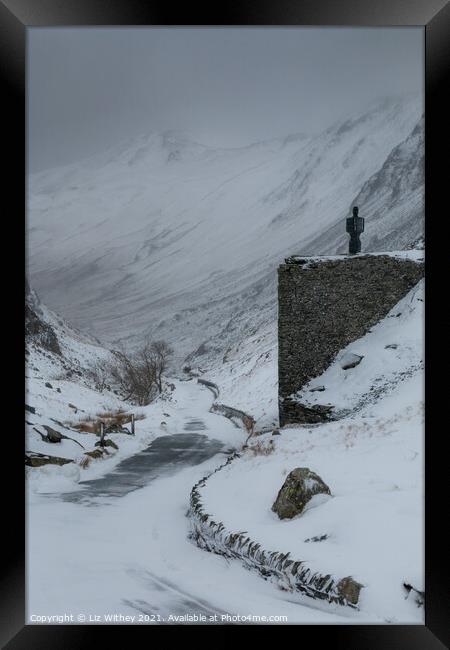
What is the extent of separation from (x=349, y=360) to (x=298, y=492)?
30.1 ft

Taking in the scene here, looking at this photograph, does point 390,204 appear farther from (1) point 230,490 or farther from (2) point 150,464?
(1) point 230,490

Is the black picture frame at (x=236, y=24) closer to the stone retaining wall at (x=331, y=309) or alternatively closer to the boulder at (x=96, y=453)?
the boulder at (x=96, y=453)

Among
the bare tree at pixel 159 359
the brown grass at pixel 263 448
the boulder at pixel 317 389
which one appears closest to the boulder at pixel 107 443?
the brown grass at pixel 263 448

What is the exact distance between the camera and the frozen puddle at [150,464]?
34.7 feet

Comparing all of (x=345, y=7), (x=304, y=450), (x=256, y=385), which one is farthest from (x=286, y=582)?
(x=256, y=385)

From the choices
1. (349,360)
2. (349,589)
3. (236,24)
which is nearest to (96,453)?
(349,360)

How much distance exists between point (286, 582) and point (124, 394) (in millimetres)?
38900

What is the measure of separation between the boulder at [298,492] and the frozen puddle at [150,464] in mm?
4389

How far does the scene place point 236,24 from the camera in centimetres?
459

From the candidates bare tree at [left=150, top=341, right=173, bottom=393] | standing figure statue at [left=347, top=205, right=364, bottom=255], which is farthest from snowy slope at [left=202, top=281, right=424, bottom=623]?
bare tree at [left=150, top=341, right=173, bottom=393]

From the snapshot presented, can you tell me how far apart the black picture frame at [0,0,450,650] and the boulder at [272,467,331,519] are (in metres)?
2.31

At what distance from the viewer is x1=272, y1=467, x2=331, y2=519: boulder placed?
6.54 meters

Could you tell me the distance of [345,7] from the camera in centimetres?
450

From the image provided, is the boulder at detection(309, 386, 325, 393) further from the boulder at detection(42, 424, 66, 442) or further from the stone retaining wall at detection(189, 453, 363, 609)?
the stone retaining wall at detection(189, 453, 363, 609)
